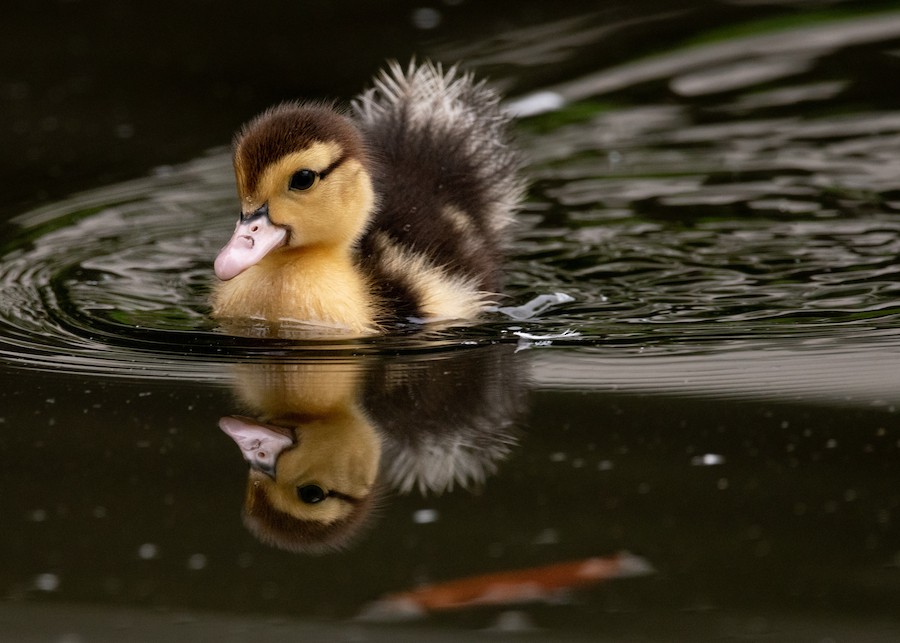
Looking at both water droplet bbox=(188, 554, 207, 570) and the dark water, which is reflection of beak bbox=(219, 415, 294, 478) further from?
water droplet bbox=(188, 554, 207, 570)

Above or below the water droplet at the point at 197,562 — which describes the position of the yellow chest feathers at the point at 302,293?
above

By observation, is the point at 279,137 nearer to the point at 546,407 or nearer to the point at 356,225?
the point at 356,225

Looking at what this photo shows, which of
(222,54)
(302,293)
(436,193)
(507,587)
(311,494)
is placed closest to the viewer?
(507,587)

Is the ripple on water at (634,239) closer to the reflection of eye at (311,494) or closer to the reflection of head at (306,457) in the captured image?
the reflection of head at (306,457)

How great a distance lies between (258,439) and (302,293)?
1.00 m

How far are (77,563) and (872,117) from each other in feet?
12.9

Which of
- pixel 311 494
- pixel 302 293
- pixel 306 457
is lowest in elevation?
pixel 311 494

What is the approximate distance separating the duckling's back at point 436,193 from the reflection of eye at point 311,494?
1.23m

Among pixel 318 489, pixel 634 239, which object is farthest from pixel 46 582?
pixel 634 239

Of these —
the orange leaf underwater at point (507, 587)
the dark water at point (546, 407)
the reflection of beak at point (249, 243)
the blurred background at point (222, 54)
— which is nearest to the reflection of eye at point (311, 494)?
the dark water at point (546, 407)

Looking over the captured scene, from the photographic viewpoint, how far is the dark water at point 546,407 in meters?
2.34

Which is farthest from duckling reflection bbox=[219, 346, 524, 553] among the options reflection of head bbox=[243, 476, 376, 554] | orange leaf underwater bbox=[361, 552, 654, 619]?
orange leaf underwater bbox=[361, 552, 654, 619]

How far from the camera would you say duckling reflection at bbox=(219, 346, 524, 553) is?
266cm

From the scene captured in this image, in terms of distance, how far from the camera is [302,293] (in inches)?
155
